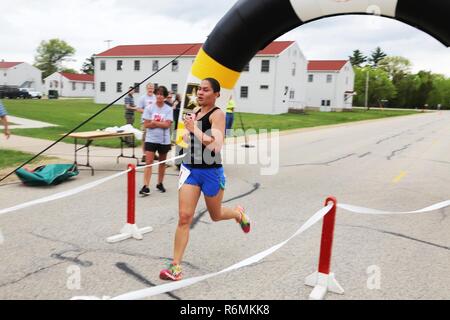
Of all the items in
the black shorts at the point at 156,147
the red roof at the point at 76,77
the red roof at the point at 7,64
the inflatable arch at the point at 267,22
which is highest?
the red roof at the point at 7,64

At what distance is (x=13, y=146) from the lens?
40.6ft

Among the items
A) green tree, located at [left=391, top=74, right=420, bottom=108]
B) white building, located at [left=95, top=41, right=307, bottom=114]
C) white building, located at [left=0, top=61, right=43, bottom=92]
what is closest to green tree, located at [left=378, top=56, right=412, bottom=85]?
green tree, located at [left=391, top=74, right=420, bottom=108]

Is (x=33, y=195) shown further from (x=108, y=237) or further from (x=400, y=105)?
(x=400, y=105)

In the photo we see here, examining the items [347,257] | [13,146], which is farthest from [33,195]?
[13,146]

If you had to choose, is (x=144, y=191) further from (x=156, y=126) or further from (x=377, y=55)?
(x=377, y=55)

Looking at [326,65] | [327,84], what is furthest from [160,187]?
[326,65]

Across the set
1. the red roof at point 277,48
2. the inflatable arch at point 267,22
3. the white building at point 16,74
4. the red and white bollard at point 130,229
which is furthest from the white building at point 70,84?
the red and white bollard at point 130,229

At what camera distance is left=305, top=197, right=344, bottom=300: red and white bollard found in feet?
12.3

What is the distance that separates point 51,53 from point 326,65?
83.9 m

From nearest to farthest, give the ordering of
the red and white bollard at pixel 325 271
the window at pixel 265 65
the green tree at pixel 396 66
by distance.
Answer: the red and white bollard at pixel 325 271, the window at pixel 265 65, the green tree at pixel 396 66

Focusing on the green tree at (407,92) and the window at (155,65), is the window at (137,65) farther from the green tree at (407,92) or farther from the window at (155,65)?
the green tree at (407,92)

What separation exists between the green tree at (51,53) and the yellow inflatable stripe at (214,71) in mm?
117298

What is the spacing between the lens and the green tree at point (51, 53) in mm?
113688

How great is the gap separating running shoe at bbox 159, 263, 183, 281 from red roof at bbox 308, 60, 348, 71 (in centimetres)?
5722
